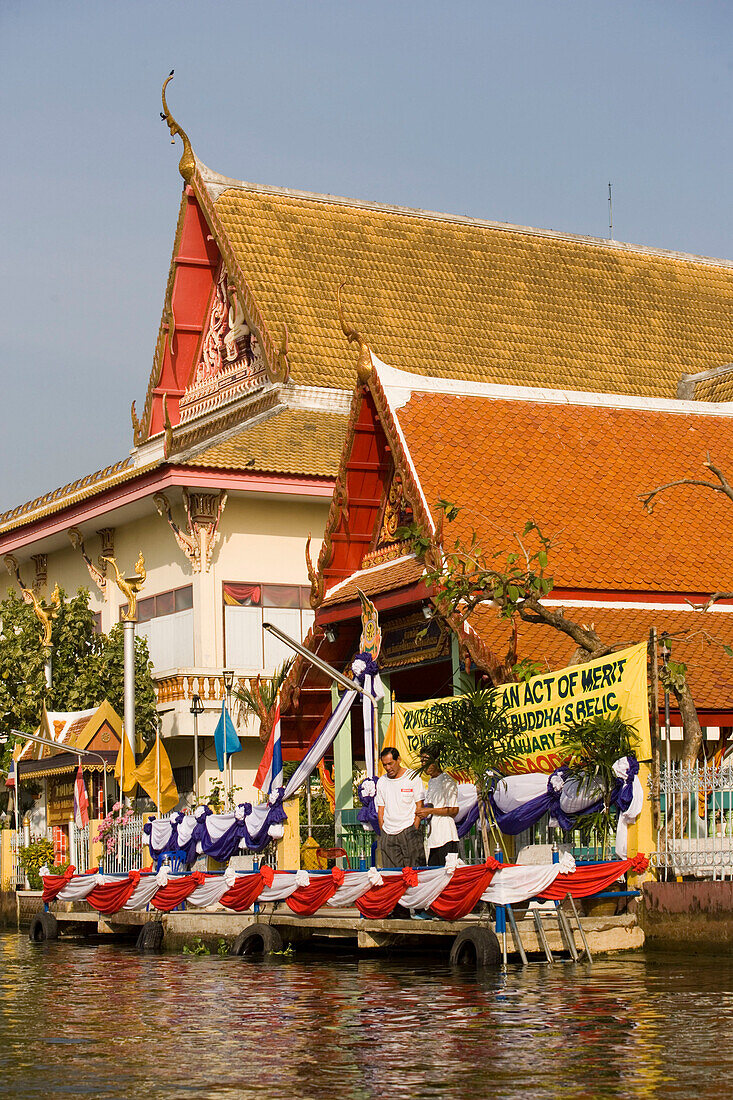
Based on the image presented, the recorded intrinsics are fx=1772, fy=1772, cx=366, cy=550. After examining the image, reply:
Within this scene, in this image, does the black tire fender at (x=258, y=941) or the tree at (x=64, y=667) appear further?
the tree at (x=64, y=667)

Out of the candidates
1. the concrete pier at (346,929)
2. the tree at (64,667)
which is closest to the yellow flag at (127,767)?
the concrete pier at (346,929)

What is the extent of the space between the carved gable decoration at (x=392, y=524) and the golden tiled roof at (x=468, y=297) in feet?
31.5

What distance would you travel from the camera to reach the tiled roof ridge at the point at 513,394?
22766mm

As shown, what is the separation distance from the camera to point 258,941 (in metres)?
18.9

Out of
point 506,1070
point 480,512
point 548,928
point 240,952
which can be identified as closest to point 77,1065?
point 506,1070

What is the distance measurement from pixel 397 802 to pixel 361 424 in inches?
272

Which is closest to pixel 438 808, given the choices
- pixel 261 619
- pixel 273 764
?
pixel 273 764

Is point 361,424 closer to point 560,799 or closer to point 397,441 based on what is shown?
point 397,441

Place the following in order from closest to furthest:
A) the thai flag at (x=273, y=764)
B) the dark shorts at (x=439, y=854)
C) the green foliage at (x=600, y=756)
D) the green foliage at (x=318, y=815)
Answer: the green foliage at (x=600, y=756) → the dark shorts at (x=439, y=854) → the thai flag at (x=273, y=764) → the green foliage at (x=318, y=815)

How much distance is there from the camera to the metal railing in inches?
606

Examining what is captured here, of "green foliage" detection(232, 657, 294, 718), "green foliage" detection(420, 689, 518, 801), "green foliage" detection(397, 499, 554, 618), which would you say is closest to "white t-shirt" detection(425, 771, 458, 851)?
"green foliage" detection(420, 689, 518, 801)

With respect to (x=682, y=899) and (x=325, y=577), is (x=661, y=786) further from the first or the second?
(x=325, y=577)

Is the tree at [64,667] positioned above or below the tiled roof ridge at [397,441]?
below

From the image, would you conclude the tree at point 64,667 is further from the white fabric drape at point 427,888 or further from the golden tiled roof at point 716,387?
the white fabric drape at point 427,888
